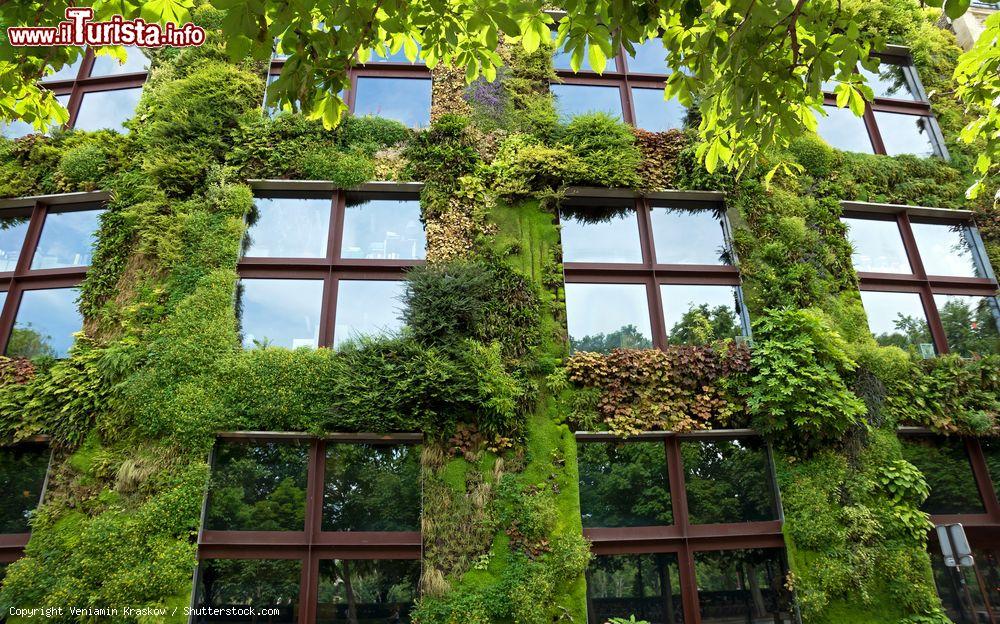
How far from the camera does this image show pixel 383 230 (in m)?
10.8

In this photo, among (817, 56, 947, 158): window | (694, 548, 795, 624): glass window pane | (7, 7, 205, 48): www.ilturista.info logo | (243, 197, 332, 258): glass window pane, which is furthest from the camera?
(817, 56, 947, 158): window

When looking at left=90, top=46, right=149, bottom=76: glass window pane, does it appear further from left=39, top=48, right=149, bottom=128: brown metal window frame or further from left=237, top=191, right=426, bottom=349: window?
left=237, top=191, right=426, bottom=349: window

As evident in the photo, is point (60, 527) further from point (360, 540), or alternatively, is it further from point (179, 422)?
point (360, 540)

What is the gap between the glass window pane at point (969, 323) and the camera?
11.0 meters

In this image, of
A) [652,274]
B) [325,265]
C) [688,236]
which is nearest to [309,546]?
[325,265]

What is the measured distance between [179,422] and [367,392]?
9.34ft

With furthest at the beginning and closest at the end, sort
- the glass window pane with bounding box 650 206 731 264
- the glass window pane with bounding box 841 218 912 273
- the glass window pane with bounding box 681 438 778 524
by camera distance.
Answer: the glass window pane with bounding box 841 218 912 273, the glass window pane with bounding box 650 206 731 264, the glass window pane with bounding box 681 438 778 524

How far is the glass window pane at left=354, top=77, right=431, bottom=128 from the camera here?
1184cm

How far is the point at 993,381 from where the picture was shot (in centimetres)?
1012

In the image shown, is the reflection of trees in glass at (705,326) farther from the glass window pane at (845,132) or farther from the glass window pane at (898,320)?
the glass window pane at (845,132)

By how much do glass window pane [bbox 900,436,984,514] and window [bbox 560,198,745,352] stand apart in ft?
11.8

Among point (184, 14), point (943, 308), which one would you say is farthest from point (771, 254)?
point (184, 14)

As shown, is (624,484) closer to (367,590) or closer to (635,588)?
(635,588)

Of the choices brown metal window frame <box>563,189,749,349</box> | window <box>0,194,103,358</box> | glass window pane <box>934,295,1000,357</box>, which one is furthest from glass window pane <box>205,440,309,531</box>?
glass window pane <box>934,295,1000,357</box>
